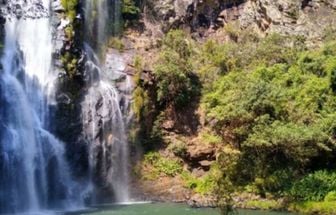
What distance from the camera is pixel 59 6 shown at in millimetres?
34250

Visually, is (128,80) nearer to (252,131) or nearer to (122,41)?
(122,41)

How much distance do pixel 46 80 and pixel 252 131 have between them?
12546 mm

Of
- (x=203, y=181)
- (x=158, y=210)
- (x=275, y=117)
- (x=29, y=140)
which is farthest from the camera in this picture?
(x=203, y=181)

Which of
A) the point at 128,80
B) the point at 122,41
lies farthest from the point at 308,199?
the point at 122,41

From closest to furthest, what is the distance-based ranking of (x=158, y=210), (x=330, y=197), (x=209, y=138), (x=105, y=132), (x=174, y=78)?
(x=330, y=197) < (x=158, y=210) < (x=105, y=132) < (x=209, y=138) < (x=174, y=78)

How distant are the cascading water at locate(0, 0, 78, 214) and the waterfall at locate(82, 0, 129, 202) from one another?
82.6 inches

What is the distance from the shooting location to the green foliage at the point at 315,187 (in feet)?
87.8

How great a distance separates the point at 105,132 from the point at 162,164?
4.07 meters

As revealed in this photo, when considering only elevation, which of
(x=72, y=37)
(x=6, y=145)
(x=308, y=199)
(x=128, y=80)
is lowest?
(x=308, y=199)

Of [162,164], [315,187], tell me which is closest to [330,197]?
[315,187]

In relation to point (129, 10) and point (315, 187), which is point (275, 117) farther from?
point (129, 10)

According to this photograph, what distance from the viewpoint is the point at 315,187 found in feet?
89.0

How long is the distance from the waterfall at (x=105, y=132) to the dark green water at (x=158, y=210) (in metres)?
2.82

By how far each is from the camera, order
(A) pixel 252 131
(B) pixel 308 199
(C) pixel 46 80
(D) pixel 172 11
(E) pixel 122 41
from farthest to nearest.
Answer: (D) pixel 172 11
(E) pixel 122 41
(C) pixel 46 80
(A) pixel 252 131
(B) pixel 308 199
